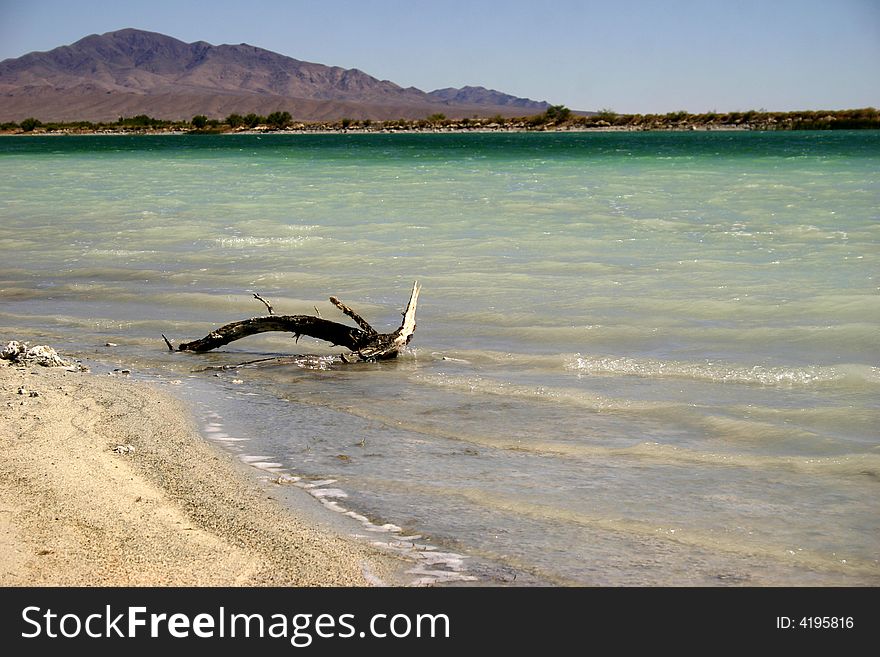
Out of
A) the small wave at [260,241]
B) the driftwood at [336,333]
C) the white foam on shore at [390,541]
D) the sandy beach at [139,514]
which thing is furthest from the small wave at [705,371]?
the small wave at [260,241]

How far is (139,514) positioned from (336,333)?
3.99 meters

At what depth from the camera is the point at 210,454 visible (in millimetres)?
5719

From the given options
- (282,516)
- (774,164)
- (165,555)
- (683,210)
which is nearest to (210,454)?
(282,516)

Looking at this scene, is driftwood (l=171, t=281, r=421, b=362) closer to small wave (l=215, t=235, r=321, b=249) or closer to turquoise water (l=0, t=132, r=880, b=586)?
turquoise water (l=0, t=132, r=880, b=586)

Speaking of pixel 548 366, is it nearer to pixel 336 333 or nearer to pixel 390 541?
pixel 336 333

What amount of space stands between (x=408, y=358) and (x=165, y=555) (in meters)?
4.47

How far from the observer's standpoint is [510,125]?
4882 inches

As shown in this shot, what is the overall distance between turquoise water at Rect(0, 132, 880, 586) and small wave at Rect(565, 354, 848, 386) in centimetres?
3

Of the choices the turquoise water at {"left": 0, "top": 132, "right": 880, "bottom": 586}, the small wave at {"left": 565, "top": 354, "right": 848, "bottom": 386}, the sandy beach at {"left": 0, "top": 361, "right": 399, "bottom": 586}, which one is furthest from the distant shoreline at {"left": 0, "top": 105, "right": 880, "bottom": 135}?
the sandy beach at {"left": 0, "top": 361, "right": 399, "bottom": 586}

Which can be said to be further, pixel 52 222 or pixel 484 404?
pixel 52 222

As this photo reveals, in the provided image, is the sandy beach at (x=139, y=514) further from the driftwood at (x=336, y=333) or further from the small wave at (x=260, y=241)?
the small wave at (x=260, y=241)

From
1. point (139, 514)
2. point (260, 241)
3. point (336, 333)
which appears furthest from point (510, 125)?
point (139, 514)

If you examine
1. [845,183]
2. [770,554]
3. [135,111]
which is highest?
[135,111]

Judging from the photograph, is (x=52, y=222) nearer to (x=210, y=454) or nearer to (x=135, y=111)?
(x=210, y=454)
